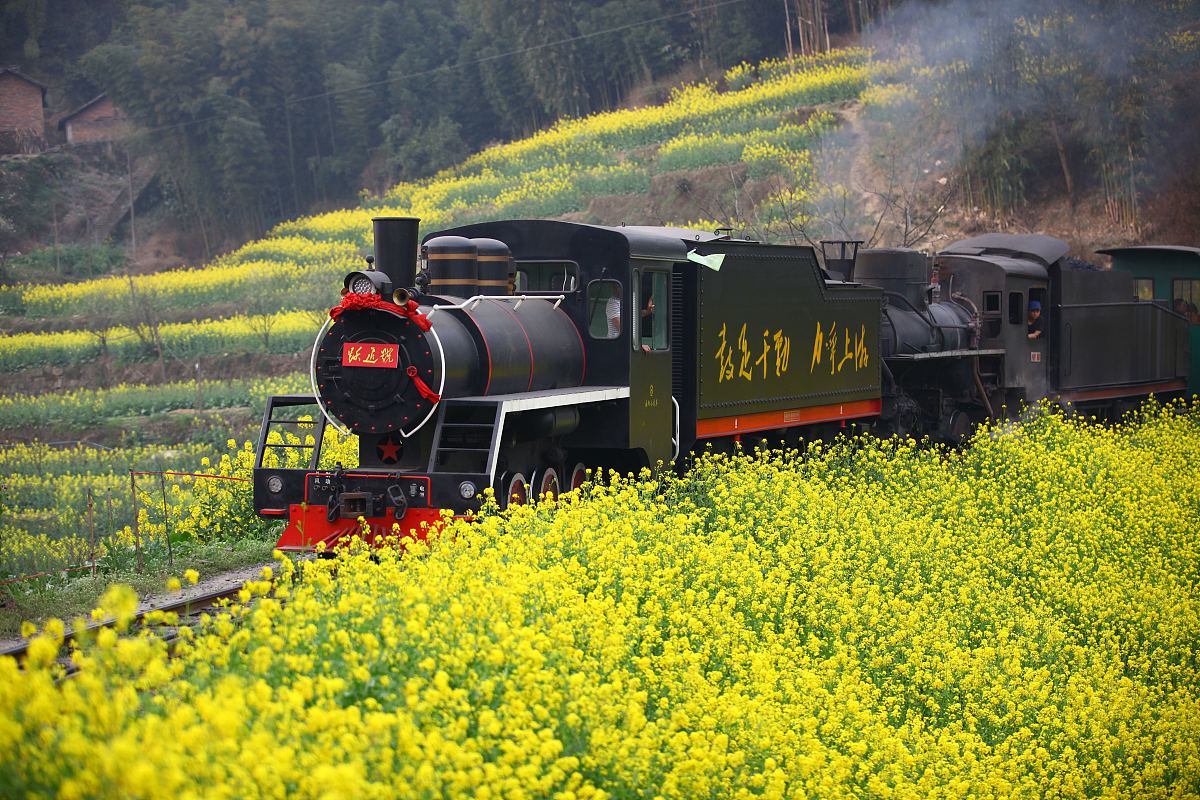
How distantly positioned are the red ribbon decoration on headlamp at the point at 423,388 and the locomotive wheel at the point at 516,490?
1.02m

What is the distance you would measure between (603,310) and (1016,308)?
10.1 metres

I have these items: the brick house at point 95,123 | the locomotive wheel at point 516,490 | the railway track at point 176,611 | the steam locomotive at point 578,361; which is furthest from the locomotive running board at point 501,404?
the brick house at point 95,123

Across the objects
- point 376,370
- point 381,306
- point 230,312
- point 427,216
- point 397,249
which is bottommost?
point 376,370

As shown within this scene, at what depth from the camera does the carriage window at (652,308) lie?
472 inches

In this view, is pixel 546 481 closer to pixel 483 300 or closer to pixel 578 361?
pixel 578 361

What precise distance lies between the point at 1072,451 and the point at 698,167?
22.9 meters

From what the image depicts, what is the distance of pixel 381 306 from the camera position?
987 centimetres

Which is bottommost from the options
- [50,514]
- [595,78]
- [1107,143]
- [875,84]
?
[50,514]

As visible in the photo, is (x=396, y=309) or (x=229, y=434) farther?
(x=229, y=434)

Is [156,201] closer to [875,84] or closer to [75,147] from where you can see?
[75,147]

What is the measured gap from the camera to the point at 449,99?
5781cm

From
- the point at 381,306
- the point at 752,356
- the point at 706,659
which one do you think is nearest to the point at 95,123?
the point at 752,356

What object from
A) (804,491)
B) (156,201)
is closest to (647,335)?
(804,491)

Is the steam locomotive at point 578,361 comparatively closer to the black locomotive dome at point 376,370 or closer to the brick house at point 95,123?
the black locomotive dome at point 376,370
